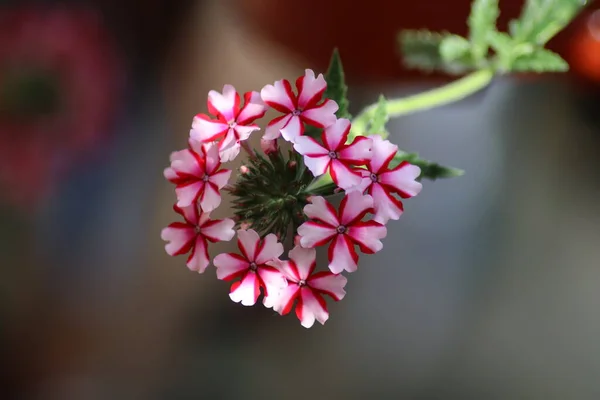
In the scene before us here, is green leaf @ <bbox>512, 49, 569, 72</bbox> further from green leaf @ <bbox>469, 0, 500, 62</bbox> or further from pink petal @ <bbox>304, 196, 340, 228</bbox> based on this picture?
pink petal @ <bbox>304, 196, 340, 228</bbox>

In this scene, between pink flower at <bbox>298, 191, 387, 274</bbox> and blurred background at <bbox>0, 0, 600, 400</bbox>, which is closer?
pink flower at <bbox>298, 191, 387, 274</bbox>

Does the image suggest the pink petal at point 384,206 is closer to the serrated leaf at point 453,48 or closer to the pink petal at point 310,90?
the pink petal at point 310,90

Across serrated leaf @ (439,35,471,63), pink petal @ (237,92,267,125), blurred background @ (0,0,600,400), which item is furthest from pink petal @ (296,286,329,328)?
blurred background @ (0,0,600,400)

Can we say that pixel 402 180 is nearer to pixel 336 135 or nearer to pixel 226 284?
pixel 336 135

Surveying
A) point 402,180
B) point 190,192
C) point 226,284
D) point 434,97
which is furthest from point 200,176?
point 226,284

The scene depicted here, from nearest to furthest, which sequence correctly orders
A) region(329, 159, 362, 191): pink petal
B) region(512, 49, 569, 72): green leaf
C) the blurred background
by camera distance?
region(329, 159, 362, 191): pink petal → region(512, 49, 569, 72): green leaf → the blurred background

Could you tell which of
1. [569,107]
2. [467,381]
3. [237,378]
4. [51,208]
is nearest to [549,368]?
[467,381]
